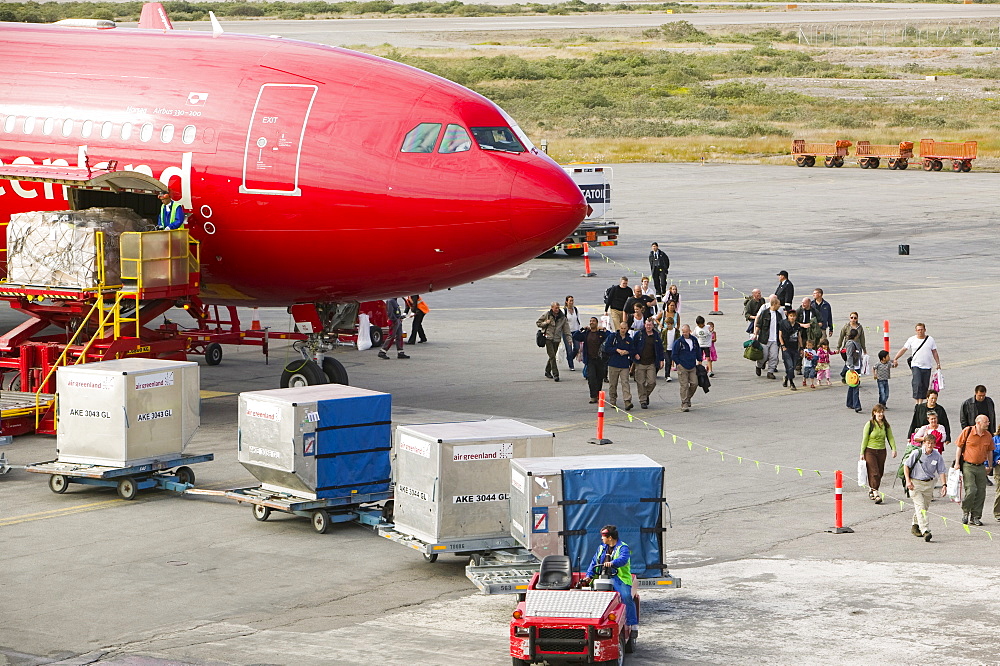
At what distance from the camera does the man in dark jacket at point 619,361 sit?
29609mm

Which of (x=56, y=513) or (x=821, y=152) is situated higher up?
(x=821, y=152)

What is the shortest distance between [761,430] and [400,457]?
1014 cm

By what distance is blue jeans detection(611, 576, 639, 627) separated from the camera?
52.3 feet

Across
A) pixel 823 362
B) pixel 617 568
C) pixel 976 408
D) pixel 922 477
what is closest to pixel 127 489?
pixel 617 568

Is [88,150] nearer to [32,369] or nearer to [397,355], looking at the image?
[32,369]

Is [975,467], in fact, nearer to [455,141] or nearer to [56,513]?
[455,141]

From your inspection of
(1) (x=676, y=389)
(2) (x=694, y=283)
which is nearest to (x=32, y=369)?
(1) (x=676, y=389)

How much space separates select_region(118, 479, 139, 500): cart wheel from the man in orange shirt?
12.4 meters

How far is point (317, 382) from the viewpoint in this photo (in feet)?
90.3

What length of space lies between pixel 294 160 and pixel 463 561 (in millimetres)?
9428

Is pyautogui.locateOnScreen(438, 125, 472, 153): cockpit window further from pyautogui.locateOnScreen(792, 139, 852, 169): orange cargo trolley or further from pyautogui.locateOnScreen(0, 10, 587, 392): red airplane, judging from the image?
pyautogui.locateOnScreen(792, 139, 852, 169): orange cargo trolley

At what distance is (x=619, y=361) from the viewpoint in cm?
2966

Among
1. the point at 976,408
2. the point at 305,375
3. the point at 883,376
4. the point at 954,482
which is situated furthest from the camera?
the point at 883,376

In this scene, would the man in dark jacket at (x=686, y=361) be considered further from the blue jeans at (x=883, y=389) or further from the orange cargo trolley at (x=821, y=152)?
the orange cargo trolley at (x=821, y=152)
